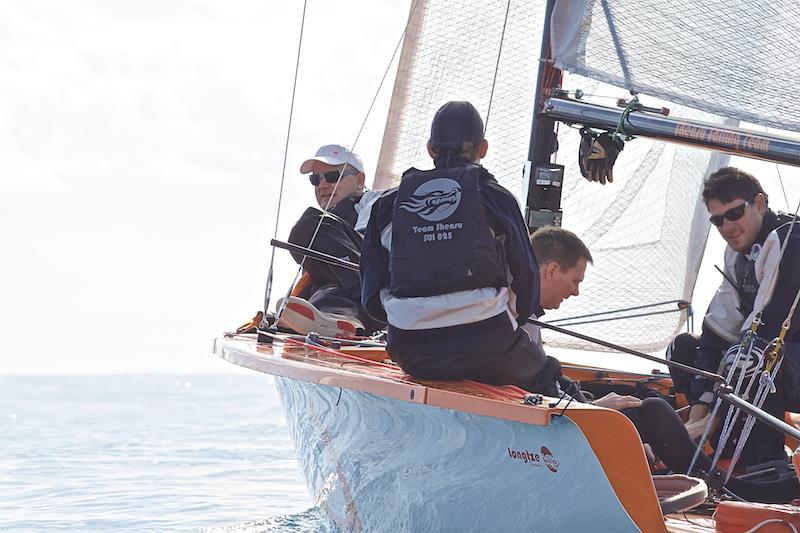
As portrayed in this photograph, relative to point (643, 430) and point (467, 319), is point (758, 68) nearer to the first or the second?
point (643, 430)

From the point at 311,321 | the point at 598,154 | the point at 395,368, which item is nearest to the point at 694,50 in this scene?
the point at 598,154

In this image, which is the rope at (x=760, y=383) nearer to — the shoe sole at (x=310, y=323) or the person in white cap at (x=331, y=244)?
the person in white cap at (x=331, y=244)

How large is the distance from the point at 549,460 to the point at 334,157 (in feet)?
8.90

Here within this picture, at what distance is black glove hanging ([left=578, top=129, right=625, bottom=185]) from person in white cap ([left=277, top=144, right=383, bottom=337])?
0.89 meters

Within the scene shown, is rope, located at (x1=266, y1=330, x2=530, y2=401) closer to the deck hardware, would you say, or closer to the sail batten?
the deck hardware

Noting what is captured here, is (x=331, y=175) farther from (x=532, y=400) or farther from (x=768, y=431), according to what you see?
(x=532, y=400)

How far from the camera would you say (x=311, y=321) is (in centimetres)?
474

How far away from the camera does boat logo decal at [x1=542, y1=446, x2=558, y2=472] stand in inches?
112

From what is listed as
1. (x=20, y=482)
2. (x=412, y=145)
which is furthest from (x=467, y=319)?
(x=20, y=482)

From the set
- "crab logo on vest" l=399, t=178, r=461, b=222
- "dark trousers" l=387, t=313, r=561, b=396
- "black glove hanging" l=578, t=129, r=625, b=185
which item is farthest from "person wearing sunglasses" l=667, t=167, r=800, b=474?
"crab logo on vest" l=399, t=178, r=461, b=222

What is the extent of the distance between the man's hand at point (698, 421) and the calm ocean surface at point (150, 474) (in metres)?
1.44

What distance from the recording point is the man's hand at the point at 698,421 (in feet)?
13.2

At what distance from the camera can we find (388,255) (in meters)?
3.40

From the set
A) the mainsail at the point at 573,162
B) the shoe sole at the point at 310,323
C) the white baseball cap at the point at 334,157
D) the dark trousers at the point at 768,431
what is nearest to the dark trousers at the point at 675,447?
the dark trousers at the point at 768,431
